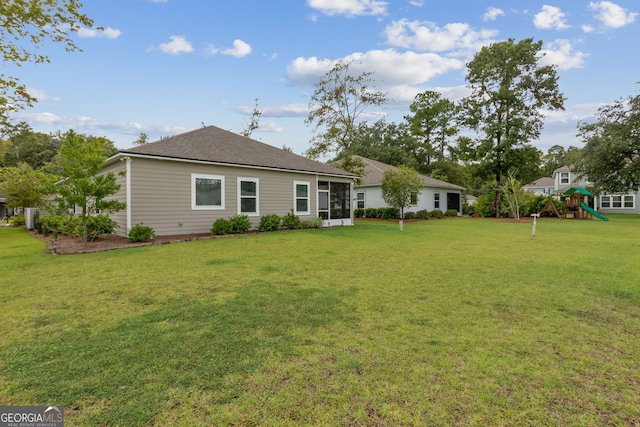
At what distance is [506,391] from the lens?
2.25 metres

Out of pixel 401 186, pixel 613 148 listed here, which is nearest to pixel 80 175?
pixel 401 186

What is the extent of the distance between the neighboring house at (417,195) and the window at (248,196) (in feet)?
38.0

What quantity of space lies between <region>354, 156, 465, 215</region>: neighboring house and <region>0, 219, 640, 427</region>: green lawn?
1779cm

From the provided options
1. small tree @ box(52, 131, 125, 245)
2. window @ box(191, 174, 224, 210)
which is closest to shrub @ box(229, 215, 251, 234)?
window @ box(191, 174, 224, 210)

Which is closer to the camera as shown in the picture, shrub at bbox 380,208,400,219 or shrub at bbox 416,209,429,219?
shrub at bbox 380,208,400,219

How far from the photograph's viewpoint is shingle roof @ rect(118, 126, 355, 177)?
1123 cm

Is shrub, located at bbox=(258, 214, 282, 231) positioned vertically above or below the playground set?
below

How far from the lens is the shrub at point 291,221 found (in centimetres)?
1407

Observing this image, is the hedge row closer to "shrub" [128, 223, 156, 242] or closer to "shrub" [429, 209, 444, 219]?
"shrub" [429, 209, 444, 219]

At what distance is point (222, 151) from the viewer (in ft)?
43.0

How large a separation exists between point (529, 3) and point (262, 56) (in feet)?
37.0

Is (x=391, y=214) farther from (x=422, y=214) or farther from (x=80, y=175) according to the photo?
(x=80, y=175)

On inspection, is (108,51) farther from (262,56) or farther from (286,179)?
(286,179)

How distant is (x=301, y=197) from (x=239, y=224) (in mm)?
3974
